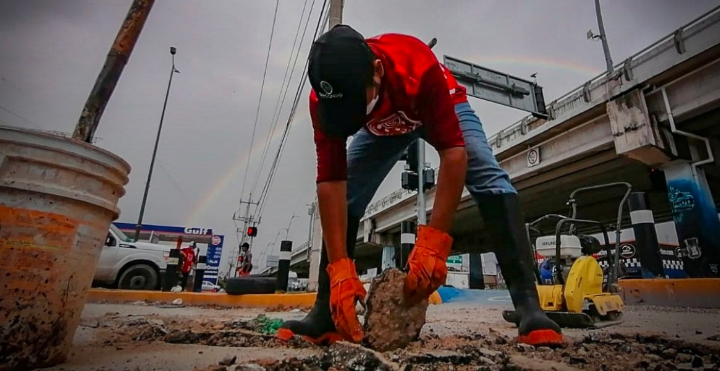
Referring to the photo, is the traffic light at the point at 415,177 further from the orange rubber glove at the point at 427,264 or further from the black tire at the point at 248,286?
the orange rubber glove at the point at 427,264

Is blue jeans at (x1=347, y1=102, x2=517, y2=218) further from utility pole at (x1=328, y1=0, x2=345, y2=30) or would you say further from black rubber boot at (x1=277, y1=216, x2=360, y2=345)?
utility pole at (x1=328, y1=0, x2=345, y2=30)

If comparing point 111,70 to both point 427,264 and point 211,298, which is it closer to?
point 427,264

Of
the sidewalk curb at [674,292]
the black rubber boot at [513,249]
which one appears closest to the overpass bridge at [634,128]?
the sidewalk curb at [674,292]

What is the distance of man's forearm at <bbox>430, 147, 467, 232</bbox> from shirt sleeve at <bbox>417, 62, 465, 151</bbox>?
0.05 meters

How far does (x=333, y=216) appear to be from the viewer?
167cm

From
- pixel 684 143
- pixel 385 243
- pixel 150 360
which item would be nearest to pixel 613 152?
pixel 684 143

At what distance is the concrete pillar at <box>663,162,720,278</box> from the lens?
7.77m

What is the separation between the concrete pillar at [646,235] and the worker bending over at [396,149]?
545 centimetres

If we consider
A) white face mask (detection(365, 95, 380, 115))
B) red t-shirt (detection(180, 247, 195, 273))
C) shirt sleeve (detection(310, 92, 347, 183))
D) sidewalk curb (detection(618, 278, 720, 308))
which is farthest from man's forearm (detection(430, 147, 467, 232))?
red t-shirt (detection(180, 247, 195, 273))

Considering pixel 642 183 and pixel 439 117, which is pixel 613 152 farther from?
pixel 439 117

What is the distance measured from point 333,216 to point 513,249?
0.87m

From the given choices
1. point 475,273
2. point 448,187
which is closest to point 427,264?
point 448,187

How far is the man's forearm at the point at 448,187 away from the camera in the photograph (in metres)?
1.47

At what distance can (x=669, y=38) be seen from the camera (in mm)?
7332
